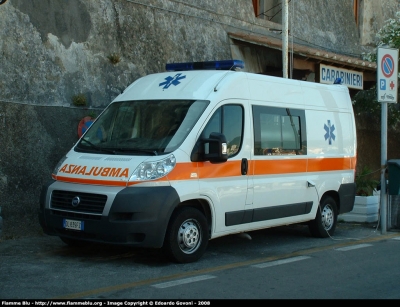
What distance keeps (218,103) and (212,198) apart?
1.28 m

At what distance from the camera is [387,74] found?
11.6 meters

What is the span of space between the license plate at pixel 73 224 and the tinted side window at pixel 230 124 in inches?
79.3

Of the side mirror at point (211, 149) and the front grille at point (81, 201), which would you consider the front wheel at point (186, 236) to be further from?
the front grille at point (81, 201)

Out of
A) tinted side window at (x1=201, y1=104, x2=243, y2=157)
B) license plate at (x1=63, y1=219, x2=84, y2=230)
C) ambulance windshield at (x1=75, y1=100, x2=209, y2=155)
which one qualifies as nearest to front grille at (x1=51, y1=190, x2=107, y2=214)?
license plate at (x1=63, y1=219, x2=84, y2=230)

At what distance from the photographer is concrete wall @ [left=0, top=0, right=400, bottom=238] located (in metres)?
10.4

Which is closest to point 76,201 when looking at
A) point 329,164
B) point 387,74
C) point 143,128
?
point 143,128

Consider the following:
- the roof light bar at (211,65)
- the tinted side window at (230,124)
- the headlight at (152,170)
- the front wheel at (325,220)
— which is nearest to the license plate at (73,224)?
the headlight at (152,170)

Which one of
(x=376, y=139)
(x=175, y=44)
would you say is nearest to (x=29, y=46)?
(x=175, y=44)

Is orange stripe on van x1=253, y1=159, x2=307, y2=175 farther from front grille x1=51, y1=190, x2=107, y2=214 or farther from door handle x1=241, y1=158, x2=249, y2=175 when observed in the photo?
front grille x1=51, y1=190, x2=107, y2=214

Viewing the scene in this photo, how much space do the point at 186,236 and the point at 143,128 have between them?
1557 millimetres

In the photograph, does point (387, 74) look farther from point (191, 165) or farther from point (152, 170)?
point (152, 170)

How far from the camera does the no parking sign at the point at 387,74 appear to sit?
11477 mm

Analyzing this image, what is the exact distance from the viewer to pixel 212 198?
8531 millimetres

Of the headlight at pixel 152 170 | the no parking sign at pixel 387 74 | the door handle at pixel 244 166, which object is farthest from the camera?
the no parking sign at pixel 387 74
